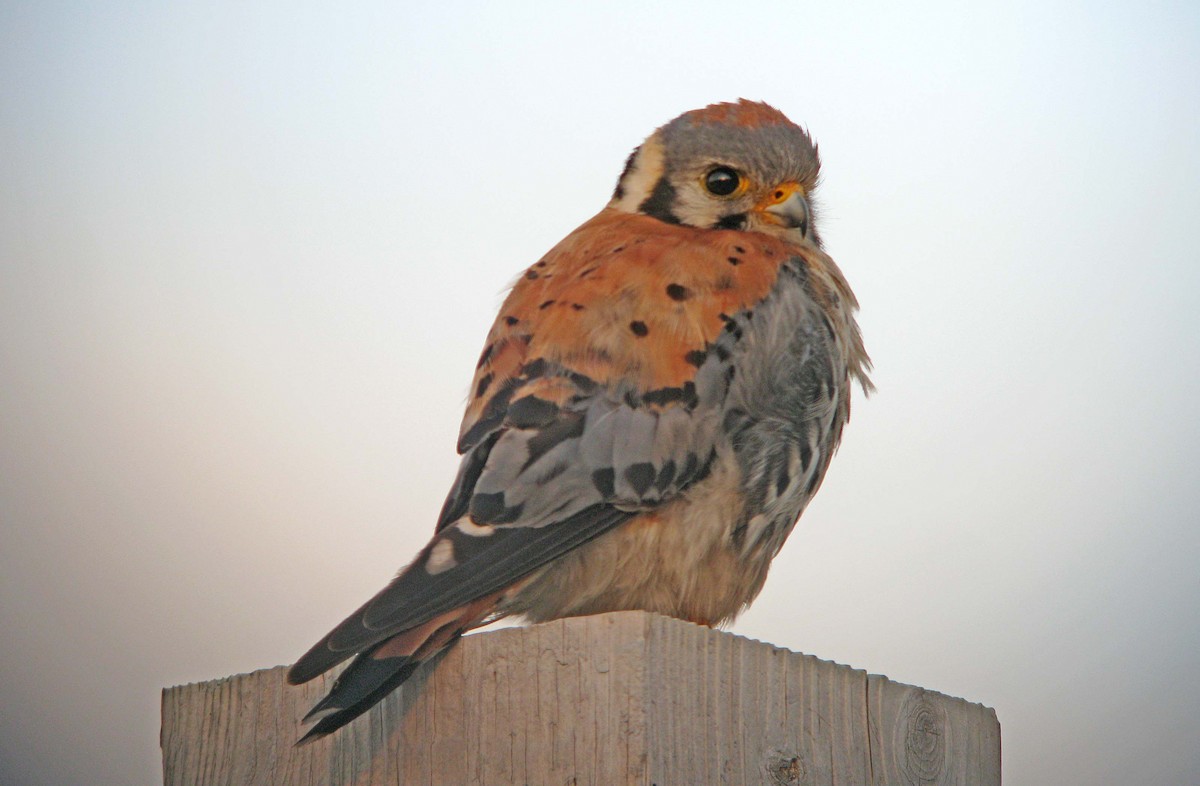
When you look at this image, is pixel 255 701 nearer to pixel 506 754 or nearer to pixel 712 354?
pixel 506 754

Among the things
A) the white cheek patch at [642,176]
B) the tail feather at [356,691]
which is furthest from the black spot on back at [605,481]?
the white cheek patch at [642,176]

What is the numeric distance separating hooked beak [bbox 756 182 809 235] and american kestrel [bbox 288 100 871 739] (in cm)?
21

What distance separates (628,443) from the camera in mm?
2498

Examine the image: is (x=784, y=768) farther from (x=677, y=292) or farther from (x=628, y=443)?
(x=677, y=292)

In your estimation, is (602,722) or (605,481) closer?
(602,722)

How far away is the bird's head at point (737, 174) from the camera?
3439 millimetres

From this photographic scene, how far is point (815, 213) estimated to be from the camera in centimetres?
374

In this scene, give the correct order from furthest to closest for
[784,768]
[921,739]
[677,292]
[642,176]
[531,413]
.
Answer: [642,176] < [677,292] < [531,413] < [921,739] < [784,768]

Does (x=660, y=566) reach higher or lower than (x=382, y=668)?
higher

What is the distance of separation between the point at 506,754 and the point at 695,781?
31 cm

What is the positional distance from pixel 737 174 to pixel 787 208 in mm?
173

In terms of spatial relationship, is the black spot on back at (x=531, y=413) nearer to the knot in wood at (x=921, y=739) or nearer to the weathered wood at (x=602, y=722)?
the weathered wood at (x=602, y=722)

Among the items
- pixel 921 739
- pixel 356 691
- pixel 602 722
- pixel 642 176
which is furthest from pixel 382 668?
pixel 642 176

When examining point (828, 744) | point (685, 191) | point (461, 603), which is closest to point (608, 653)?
point (461, 603)
